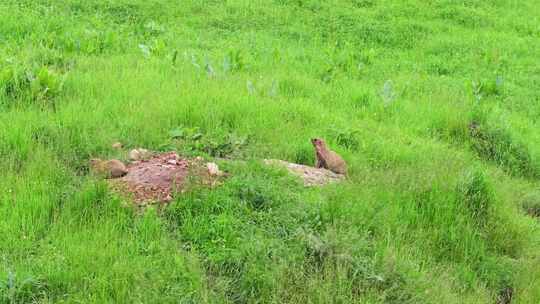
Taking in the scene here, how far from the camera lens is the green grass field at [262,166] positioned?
4.21 metres

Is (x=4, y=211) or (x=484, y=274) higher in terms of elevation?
(x=4, y=211)

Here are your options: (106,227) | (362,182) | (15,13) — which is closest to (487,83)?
(362,182)

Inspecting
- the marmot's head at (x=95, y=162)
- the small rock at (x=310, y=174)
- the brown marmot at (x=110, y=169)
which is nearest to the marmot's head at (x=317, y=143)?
the small rock at (x=310, y=174)

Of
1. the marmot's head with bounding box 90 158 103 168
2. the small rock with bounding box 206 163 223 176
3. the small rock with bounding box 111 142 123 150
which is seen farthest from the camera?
the small rock with bounding box 111 142 123 150

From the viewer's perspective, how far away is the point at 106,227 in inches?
175

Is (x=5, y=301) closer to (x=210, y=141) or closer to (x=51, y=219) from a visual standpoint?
(x=51, y=219)

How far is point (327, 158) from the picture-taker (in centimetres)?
576

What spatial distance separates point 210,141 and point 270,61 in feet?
12.1

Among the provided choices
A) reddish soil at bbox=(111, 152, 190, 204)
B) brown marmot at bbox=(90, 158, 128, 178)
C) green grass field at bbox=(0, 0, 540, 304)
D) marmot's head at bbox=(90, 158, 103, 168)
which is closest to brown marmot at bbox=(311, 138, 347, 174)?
green grass field at bbox=(0, 0, 540, 304)

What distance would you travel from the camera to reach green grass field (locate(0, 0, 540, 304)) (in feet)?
13.8

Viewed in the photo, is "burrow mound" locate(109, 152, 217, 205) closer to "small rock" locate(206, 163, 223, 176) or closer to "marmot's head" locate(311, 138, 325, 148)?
"small rock" locate(206, 163, 223, 176)

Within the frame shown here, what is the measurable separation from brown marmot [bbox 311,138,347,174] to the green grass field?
0.59ft

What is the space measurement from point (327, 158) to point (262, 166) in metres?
0.70

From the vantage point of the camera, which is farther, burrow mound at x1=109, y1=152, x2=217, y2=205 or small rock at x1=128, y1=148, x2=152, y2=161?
small rock at x1=128, y1=148, x2=152, y2=161
